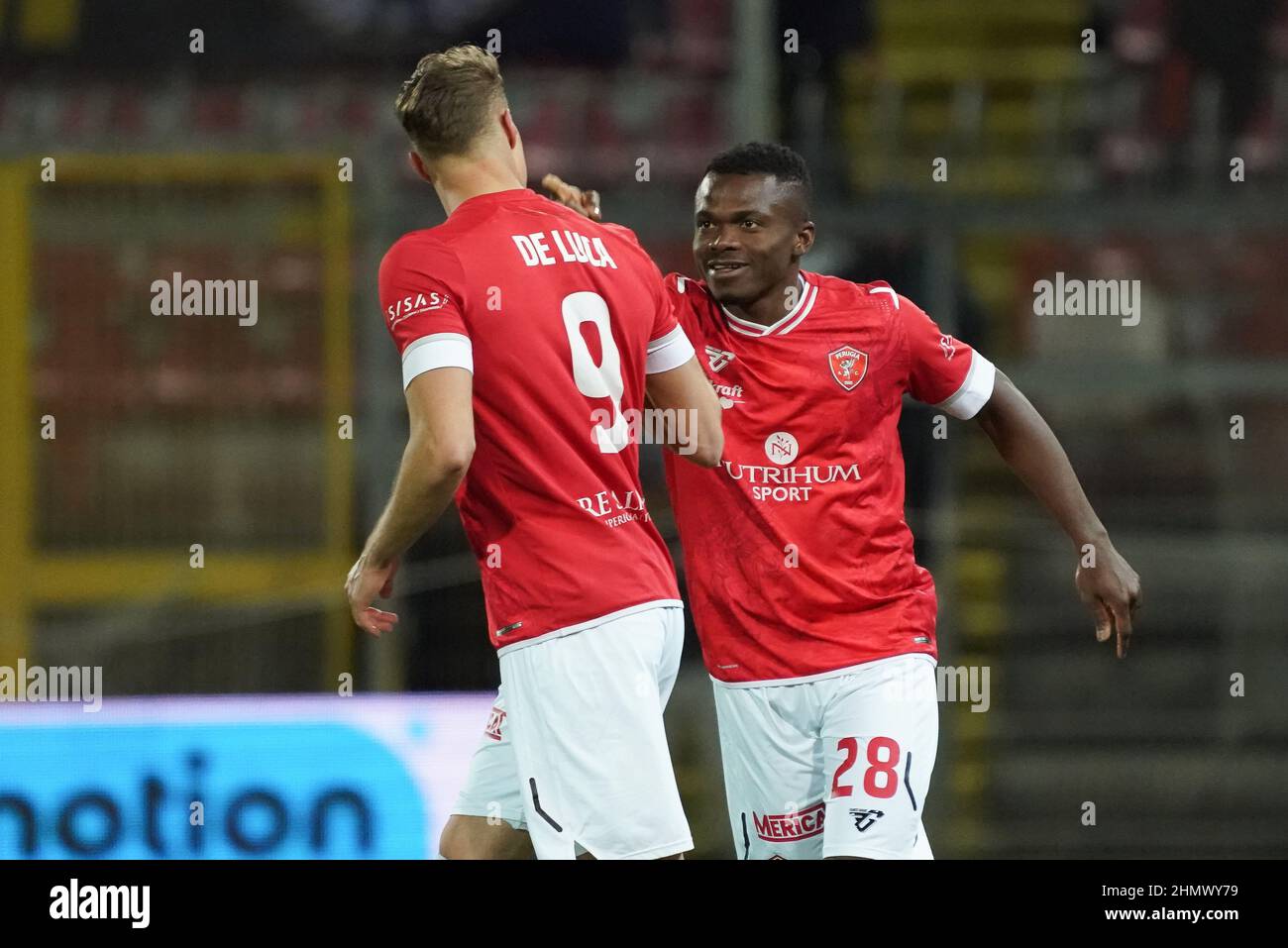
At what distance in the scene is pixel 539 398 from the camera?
2.83 m

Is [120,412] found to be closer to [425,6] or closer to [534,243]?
[425,6]

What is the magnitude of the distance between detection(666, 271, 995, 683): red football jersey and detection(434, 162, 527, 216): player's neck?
578 mm

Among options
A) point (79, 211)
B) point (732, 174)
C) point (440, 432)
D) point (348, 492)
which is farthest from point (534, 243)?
point (79, 211)

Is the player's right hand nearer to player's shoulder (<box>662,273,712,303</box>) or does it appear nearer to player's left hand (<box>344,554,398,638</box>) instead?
player's shoulder (<box>662,273,712,303</box>)

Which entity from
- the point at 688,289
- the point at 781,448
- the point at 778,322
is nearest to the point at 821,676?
the point at 781,448

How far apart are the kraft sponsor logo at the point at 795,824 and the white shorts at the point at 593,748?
530 mm

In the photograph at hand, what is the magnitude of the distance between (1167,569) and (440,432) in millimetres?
4047

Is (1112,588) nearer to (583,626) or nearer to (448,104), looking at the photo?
(583,626)

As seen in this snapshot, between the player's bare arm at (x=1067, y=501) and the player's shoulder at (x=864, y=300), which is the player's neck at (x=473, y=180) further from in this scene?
the player's bare arm at (x=1067, y=501)

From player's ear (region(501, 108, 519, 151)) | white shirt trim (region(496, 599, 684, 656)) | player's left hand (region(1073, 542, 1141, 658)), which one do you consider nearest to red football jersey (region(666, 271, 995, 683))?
player's left hand (region(1073, 542, 1141, 658))

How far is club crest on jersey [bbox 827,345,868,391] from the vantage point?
331 cm

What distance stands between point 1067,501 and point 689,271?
2.75 meters

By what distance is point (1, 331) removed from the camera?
19.6 ft

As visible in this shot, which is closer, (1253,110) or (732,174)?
(732,174)
